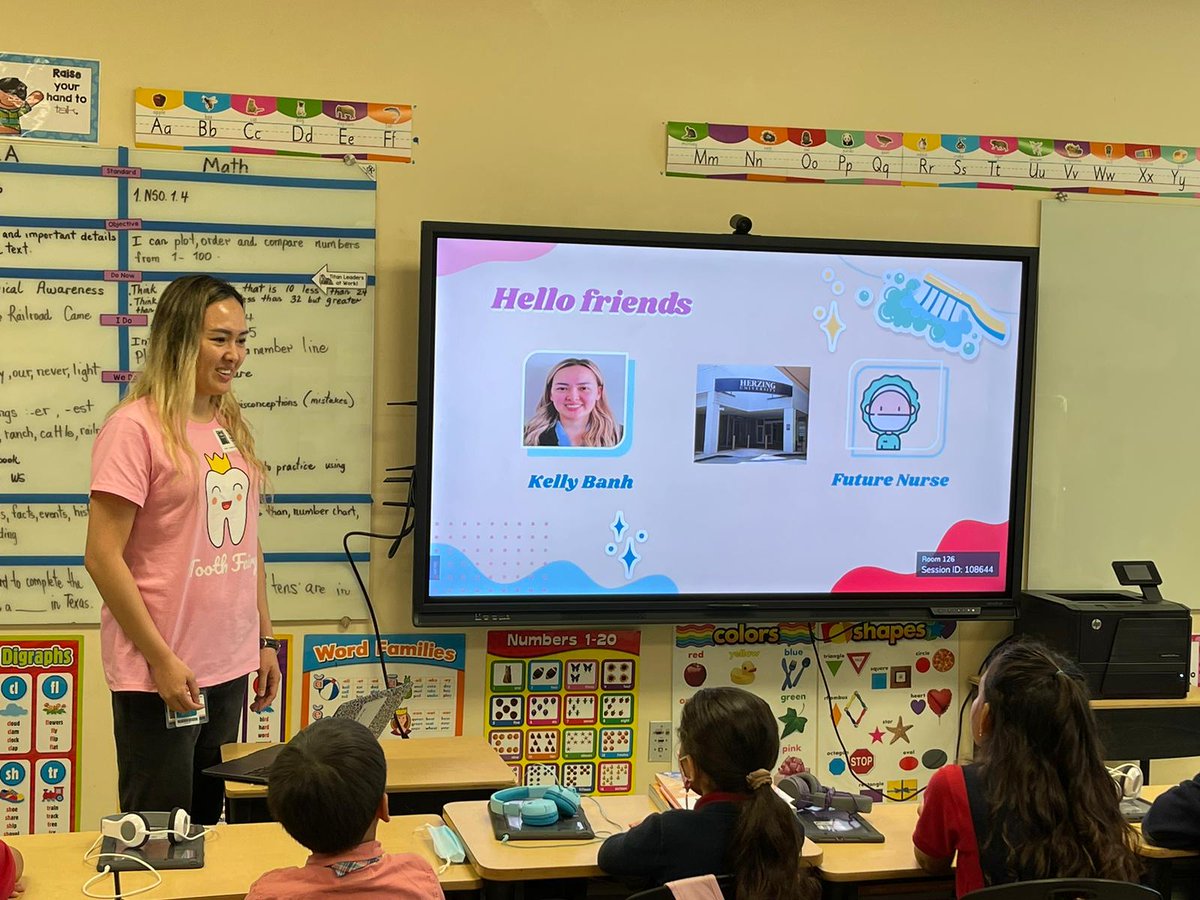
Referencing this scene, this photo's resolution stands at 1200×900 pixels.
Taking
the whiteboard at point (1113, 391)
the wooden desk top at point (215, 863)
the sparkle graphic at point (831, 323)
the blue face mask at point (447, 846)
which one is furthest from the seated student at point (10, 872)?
the whiteboard at point (1113, 391)

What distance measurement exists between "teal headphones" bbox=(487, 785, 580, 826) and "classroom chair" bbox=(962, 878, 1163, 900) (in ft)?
2.65

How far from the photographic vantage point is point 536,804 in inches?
94.4

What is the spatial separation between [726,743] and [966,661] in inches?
91.0

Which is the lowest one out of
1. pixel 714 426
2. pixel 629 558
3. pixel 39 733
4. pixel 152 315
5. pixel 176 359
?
pixel 39 733

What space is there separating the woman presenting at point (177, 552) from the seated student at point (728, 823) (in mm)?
1066

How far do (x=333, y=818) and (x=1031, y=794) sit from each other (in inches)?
47.2

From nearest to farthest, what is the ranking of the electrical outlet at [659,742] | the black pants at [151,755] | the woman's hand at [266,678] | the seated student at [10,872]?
the seated student at [10,872] < the black pants at [151,755] < the woman's hand at [266,678] < the electrical outlet at [659,742]

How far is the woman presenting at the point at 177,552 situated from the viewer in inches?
100

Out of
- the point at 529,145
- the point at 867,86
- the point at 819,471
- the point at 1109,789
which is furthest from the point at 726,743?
the point at 867,86

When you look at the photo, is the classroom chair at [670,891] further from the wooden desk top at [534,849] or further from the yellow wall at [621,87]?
the yellow wall at [621,87]

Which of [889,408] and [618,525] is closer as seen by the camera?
[618,525]

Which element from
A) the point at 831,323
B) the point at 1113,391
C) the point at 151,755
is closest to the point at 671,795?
the point at 151,755

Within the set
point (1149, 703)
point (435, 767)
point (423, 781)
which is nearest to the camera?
point (423, 781)

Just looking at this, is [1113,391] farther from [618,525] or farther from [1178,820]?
[1178,820]
